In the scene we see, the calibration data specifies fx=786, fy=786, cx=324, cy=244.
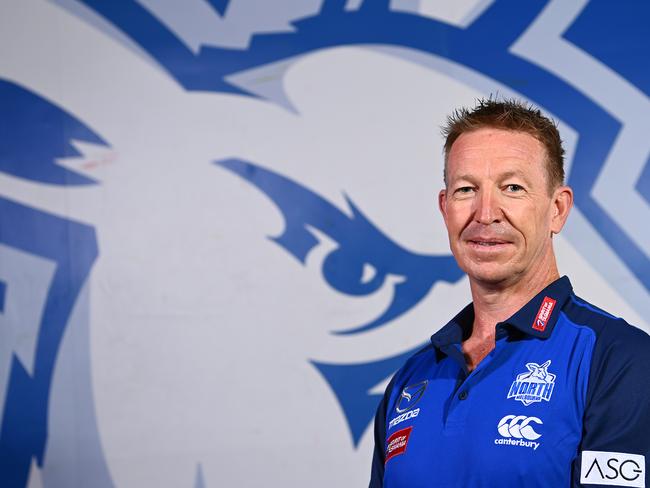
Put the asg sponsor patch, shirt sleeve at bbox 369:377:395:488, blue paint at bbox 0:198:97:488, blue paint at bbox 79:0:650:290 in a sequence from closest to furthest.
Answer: the asg sponsor patch, shirt sleeve at bbox 369:377:395:488, blue paint at bbox 0:198:97:488, blue paint at bbox 79:0:650:290

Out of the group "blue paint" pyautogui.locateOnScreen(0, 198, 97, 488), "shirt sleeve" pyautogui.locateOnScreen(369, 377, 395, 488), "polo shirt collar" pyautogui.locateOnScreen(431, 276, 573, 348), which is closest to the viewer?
"polo shirt collar" pyautogui.locateOnScreen(431, 276, 573, 348)

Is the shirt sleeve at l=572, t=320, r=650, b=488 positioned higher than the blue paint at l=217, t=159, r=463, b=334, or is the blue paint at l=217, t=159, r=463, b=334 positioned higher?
the blue paint at l=217, t=159, r=463, b=334

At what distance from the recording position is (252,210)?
82.8 inches

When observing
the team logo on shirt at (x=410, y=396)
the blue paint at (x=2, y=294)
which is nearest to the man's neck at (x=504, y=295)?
the team logo on shirt at (x=410, y=396)

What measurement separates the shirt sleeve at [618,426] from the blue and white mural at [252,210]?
120 cm

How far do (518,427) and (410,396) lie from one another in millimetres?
233

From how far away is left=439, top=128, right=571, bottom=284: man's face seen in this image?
1.01m

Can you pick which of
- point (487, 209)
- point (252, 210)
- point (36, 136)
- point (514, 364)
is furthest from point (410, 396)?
point (36, 136)

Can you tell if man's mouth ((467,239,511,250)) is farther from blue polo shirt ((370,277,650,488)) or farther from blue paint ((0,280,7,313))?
blue paint ((0,280,7,313))

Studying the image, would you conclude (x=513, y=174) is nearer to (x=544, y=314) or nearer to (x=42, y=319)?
(x=544, y=314)

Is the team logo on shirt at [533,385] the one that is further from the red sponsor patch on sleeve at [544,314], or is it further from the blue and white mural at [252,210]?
the blue and white mural at [252,210]

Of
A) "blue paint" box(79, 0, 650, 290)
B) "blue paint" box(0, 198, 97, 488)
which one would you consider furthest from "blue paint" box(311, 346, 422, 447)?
Answer: "blue paint" box(79, 0, 650, 290)

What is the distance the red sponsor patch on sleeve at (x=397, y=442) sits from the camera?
1053mm

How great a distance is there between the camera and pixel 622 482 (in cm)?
85
